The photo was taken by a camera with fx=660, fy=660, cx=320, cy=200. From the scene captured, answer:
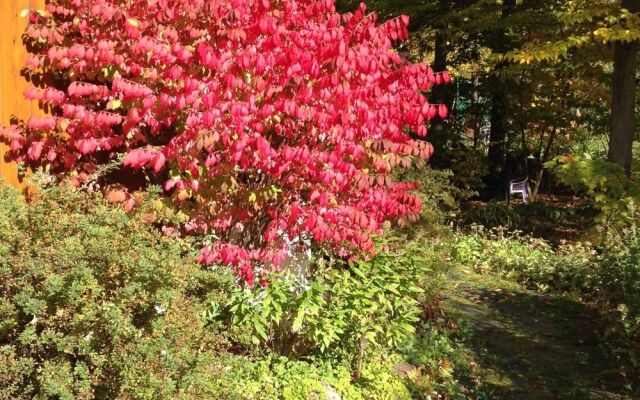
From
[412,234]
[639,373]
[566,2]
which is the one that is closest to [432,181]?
[412,234]

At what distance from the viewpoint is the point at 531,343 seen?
632 centimetres

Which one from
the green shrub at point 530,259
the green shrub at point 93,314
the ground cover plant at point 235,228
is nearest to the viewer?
the green shrub at point 93,314

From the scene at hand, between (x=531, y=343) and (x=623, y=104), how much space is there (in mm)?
5160

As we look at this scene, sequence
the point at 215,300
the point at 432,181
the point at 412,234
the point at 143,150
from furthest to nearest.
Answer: the point at 432,181
the point at 412,234
the point at 143,150
the point at 215,300

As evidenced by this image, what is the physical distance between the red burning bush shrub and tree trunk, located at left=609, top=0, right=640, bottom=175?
251 inches

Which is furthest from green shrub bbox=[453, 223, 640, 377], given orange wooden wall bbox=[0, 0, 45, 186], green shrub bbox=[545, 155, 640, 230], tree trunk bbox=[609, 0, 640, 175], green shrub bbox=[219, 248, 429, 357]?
orange wooden wall bbox=[0, 0, 45, 186]

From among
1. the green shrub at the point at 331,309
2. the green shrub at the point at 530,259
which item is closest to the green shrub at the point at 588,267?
the green shrub at the point at 530,259

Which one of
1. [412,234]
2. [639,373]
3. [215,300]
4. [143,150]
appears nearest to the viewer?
[215,300]

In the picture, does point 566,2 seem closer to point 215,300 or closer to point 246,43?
point 246,43

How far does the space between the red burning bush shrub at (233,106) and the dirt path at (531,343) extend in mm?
1923

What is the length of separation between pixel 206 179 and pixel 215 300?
0.88 m

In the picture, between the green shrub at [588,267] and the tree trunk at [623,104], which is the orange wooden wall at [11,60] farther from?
the tree trunk at [623,104]

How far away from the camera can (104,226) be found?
3.48 meters

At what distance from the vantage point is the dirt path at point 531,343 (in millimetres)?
5324
